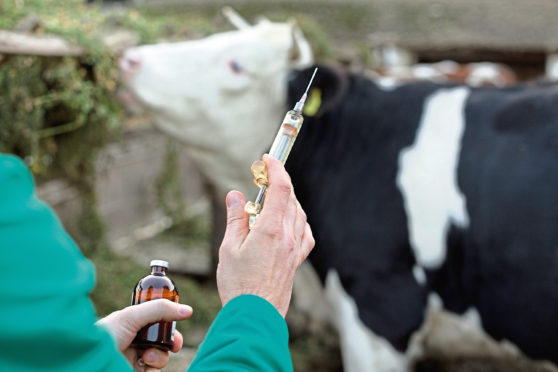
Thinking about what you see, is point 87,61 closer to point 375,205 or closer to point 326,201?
point 326,201

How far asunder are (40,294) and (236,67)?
231 centimetres

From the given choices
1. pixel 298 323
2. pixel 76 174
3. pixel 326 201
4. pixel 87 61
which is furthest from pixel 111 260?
pixel 326 201

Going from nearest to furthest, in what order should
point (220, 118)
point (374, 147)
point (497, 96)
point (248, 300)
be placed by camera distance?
point (248, 300) → point (497, 96) → point (374, 147) → point (220, 118)

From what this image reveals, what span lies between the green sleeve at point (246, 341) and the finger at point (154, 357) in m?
0.24

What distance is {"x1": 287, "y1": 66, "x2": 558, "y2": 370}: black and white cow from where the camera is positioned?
2.07m

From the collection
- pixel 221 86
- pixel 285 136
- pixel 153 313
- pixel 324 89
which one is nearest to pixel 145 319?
pixel 153 313

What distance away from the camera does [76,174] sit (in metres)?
3.57

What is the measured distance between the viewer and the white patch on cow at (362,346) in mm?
2330

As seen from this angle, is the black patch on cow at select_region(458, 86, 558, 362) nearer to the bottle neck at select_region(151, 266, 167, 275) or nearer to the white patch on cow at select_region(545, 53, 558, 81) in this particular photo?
the bottle neck at select_region(151, 266, 167, 275)

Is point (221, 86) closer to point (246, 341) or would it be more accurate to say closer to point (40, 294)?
point (246, 341)

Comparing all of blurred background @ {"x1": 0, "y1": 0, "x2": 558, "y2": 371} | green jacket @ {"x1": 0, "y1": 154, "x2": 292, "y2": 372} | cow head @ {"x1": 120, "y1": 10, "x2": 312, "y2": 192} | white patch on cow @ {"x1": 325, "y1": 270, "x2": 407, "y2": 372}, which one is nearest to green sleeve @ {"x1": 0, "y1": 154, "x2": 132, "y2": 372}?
Answer: green jacket @ {"x1": 0, "y1": 154, "x2": 292, "y2": 372}

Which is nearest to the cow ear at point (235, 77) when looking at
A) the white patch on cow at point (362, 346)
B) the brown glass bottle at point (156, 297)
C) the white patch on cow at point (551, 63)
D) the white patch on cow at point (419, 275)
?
the white patch on cow at point (362, 346)

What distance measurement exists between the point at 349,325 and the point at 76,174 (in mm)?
1914

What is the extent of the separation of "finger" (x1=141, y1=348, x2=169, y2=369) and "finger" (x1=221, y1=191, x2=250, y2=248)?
0.25 metres
